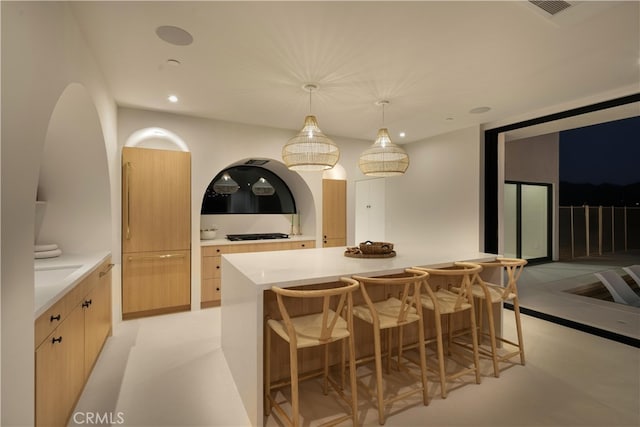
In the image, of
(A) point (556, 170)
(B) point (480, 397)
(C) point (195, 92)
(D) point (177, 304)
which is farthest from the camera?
(A) point (556, 170)

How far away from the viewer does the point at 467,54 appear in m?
2.56

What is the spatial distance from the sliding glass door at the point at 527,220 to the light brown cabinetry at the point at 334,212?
3.59 meters

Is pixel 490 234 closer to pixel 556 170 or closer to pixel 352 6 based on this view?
pixel 352 6

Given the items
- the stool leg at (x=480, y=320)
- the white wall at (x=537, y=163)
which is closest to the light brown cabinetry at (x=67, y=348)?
the stool leg at (x=480, y=320)

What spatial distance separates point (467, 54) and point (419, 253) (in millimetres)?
1831

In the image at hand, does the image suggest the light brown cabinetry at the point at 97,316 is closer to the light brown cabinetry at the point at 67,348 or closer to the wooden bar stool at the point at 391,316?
the light brown cabinetry at the point at 67,348

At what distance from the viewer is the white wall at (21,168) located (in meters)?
1.19

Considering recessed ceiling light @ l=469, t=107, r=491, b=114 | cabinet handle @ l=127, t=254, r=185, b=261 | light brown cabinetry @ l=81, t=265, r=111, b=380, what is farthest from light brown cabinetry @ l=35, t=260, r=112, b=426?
recessed ceiling light @ l=469, t=107, r=491, b=114

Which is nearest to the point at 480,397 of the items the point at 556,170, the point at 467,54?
the point at 467,54

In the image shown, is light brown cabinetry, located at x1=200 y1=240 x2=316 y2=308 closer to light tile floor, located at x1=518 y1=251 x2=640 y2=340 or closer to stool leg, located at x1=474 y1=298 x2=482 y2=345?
stool leg, located at x1=474 y1=298 x2=482 y2=345

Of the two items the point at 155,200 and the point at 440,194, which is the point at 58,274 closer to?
the point at 155,200

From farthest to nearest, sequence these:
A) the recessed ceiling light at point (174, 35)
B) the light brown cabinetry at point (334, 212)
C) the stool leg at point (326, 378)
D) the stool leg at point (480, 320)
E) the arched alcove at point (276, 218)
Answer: the light brown cabinetry at point (334, 212) < the arched alcove at point (276, 218) < the stool leg at point (480, 320) < the stool leg at point (326, 378) < the recessed ceiling light at point (174, 35)

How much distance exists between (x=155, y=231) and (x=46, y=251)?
1248 mm

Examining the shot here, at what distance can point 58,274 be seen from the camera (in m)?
2.51
